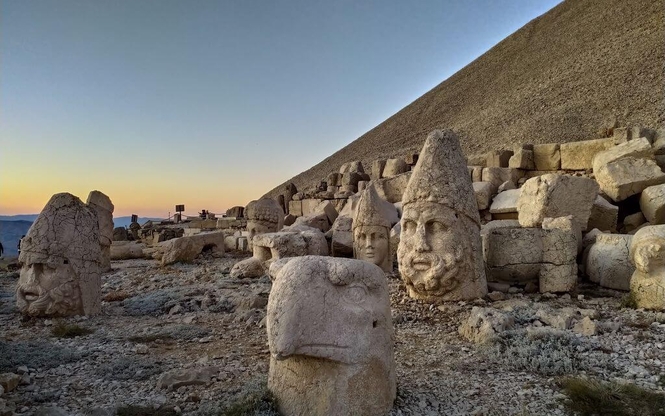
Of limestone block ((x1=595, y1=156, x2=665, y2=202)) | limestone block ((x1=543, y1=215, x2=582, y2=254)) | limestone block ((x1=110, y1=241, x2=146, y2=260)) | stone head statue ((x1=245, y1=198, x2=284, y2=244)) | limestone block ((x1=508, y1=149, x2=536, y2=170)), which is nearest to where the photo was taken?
limestone block ((x1=543, y1=215, x2=582, y2=254))

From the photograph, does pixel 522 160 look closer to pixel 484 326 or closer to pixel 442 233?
pixel 442 233

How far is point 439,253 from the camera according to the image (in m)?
6.57

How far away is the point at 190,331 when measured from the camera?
595cm

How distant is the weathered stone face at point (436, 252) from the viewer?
6.52 metres

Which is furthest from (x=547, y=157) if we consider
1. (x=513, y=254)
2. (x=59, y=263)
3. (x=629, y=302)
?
(x=59, y=263)

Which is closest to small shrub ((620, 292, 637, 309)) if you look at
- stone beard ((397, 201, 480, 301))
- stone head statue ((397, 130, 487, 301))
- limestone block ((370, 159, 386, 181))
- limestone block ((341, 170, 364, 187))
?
stone head statue ((397, 130, 487, 301))

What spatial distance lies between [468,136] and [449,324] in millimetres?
32126

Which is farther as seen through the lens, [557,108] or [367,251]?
[557,108]

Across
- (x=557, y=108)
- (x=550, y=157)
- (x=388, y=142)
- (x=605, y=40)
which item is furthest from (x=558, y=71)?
(x=550, y=157)

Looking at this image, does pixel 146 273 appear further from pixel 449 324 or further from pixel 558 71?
pixel 558 71

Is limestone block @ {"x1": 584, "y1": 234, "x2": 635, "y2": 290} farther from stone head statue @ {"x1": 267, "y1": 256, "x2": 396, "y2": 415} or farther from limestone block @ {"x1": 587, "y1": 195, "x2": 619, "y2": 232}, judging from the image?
stone head statue @ {"x1": 267, "y1": 256, "x2": 396, "y2": 415}

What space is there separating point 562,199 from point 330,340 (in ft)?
22.9

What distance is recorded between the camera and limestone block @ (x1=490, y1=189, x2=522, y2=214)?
38.2 ft

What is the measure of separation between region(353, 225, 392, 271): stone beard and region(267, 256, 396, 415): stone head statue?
5.49 metres
